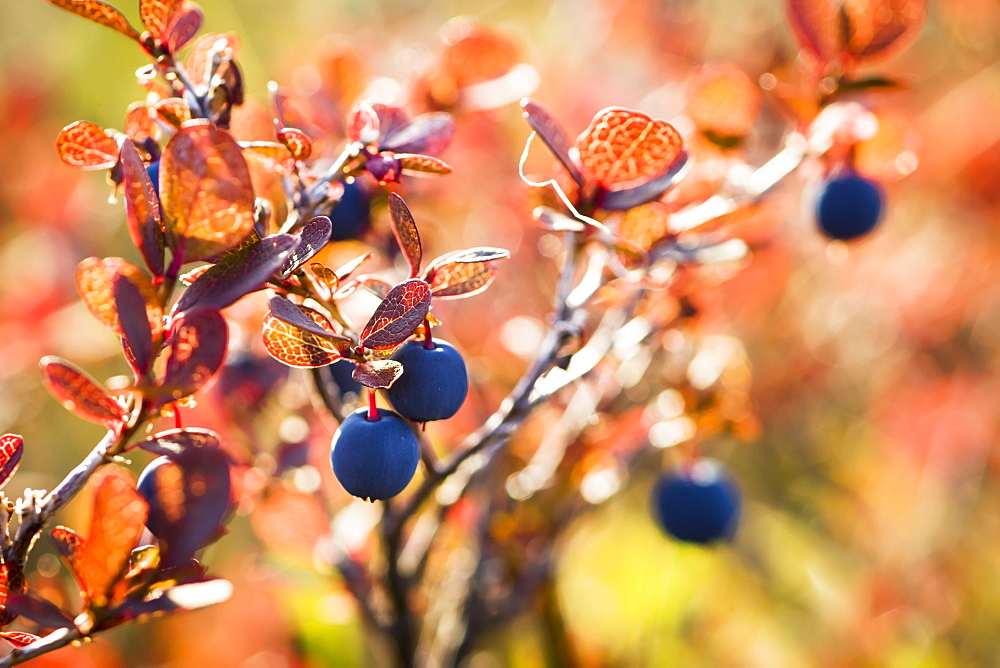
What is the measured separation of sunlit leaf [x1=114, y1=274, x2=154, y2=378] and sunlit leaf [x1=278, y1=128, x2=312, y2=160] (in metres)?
0.13

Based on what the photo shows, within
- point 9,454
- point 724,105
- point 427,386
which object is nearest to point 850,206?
point 724,105

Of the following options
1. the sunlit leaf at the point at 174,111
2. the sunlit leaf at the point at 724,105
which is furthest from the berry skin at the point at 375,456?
the sunlit leaf at the point at 724,105

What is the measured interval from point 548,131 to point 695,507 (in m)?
0.62

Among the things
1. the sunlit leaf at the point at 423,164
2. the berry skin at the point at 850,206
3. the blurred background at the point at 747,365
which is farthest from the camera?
the blurred background at the point at 747,365

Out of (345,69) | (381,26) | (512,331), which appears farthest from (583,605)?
(381,26)

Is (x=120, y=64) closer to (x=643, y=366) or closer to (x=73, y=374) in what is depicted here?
(x=643, y=366)

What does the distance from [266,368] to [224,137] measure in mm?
447

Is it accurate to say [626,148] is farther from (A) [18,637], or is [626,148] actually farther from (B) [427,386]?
(A) [18,637]

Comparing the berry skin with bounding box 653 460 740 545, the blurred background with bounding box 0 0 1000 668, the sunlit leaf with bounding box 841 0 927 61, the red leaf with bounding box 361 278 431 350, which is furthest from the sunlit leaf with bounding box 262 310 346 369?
the berry skin with bounding box 653 460 740 545

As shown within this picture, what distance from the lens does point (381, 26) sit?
2.49 meters

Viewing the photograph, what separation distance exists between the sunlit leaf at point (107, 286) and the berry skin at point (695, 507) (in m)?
0.72

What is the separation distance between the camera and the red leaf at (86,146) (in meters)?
0.51

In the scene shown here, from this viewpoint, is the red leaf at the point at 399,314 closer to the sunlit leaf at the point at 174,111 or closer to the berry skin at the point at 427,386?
the berry skin at the point at 427,386

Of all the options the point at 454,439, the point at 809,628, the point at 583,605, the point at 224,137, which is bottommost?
the point at 809,628
